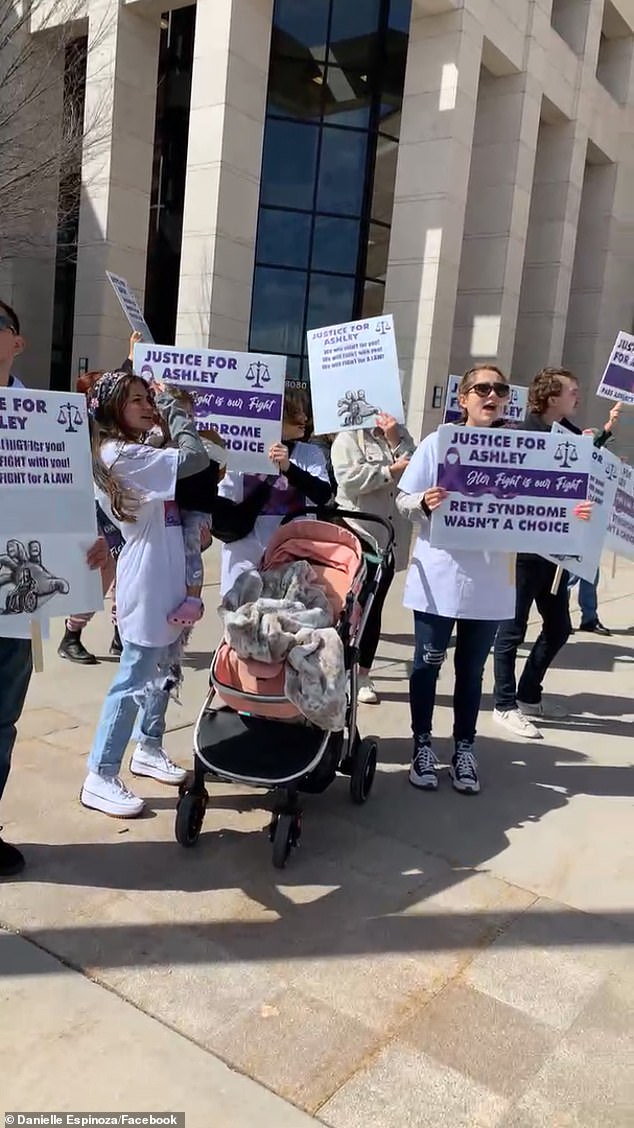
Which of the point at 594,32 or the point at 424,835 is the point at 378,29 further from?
the point at 424,835

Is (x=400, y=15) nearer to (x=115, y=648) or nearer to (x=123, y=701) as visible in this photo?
(x=115, y=648)

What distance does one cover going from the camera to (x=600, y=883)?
3357mm

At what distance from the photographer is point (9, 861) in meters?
3.13

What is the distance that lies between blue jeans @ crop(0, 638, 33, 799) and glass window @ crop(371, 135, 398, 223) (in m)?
15.1

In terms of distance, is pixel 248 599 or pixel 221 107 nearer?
pixel 248 599

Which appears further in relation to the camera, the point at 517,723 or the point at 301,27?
the point at 301,27

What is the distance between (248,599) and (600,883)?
1.80 meters

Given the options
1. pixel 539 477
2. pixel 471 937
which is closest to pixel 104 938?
pixel 471 937

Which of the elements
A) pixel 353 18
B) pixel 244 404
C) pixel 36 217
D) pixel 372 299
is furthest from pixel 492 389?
pixel 353 18

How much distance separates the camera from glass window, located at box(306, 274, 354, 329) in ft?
54.1

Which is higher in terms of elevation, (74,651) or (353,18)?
(353,18)

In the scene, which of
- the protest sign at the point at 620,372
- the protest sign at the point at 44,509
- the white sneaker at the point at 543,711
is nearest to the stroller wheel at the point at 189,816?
the protest sign at the point at 44,509

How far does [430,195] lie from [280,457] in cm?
1080

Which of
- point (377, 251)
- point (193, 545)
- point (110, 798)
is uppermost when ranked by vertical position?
point (377, 251)
